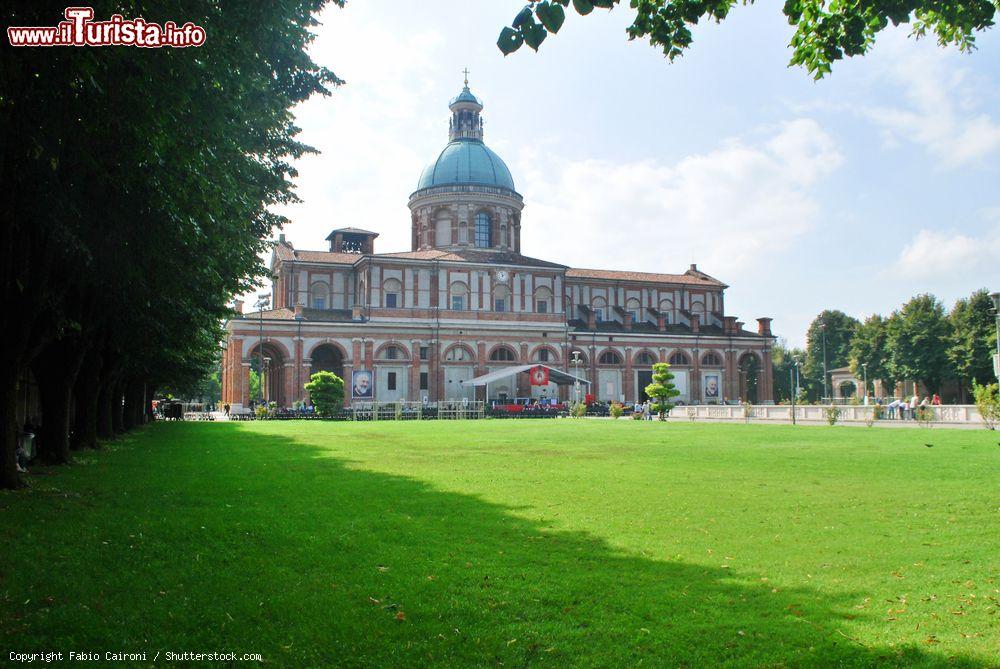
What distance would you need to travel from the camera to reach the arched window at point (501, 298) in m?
64.7

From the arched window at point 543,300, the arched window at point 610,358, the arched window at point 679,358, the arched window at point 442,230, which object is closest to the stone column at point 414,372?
the arched window at point 442,230

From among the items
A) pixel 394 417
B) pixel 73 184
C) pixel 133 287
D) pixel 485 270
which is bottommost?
pixel 394 417

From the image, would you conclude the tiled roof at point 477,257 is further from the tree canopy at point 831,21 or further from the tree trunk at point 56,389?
the tree canopy at point 831,21

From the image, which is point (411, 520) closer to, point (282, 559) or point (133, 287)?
point (282, 559)

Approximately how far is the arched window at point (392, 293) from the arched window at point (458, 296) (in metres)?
4.31

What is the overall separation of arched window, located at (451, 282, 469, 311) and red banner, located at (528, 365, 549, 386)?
37.0ft

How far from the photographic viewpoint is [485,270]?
209 feet

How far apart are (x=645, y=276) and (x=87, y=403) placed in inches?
2425

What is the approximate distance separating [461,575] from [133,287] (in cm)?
1100

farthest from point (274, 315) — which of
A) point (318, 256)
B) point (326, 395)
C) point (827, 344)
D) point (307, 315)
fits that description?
point (827, 344)

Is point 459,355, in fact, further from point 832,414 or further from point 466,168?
point 832,414

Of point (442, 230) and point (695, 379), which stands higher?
point (442, 230)

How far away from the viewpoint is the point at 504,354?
64312mm

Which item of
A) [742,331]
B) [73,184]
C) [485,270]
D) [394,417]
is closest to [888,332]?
[742,331]
